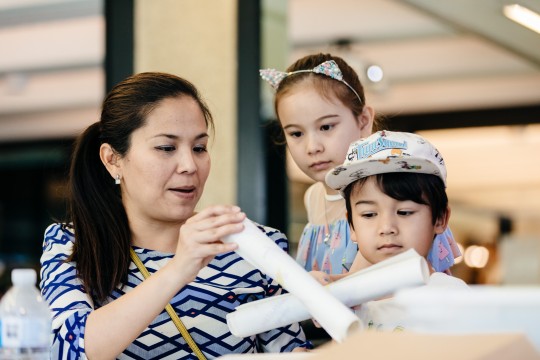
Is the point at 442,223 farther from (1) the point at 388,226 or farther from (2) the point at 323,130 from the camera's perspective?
(2) the point at 323,130

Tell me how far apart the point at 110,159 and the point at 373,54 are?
15.2 feet

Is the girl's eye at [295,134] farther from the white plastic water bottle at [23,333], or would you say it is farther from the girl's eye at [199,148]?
the white plastic water bottle at [23,333]

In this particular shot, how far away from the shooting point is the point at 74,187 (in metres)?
2.23

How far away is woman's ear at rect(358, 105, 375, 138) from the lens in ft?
8.60

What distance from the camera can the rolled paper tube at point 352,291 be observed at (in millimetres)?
1467

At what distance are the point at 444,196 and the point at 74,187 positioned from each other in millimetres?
849

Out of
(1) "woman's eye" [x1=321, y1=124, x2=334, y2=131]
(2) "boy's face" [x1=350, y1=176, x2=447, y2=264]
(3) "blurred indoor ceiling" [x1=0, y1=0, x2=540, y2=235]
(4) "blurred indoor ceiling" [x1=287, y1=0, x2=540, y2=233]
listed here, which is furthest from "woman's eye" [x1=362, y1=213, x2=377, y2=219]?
(4) "blurred indoor ceiling" [x1=287, y1=0, x2=540, y2=233]

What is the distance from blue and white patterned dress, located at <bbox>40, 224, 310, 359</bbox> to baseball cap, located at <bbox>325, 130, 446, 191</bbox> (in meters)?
0.34

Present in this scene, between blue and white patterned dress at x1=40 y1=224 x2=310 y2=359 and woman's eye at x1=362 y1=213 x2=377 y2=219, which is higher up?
woman's eye at x1=362 y1=213 x2=377 y2=219

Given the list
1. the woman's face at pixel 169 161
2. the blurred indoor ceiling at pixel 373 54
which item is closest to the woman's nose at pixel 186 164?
the woman's face at pixel 169 161

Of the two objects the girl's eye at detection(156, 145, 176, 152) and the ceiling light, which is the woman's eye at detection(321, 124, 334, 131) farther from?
the ceiling light

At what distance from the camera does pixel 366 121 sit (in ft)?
8.65

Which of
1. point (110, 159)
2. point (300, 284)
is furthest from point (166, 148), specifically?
point (300, 284)

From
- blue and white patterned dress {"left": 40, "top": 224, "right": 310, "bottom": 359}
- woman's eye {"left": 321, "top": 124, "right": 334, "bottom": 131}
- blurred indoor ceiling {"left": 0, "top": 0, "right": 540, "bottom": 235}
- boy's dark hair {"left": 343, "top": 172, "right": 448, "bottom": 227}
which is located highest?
blurred indoor ceiling {"left": 0, "top": 0, "right": 540, "bottom": 235}
